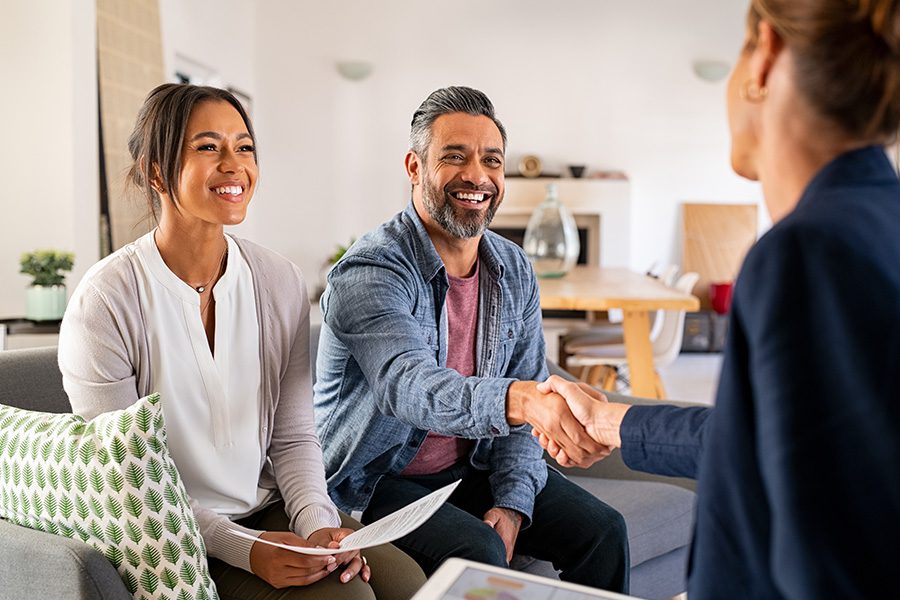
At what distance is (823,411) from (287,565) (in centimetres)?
104

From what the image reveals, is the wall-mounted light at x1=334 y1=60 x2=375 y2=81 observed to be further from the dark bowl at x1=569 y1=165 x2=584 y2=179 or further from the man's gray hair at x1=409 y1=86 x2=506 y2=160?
the man's gray hair at x1=409 y1=86 x2=506 y2=160

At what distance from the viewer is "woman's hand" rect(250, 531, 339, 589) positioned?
1.52 metres

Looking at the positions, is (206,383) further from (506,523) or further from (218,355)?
(506,523)

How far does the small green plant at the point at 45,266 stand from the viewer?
3.92 metres

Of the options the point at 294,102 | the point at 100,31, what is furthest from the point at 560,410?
the point at 294,102

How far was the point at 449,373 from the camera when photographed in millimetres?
1710

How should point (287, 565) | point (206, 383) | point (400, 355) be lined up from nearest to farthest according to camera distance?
point (287, 565)
point (206, 383)
point (400, 355)

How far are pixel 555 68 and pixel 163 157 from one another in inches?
269

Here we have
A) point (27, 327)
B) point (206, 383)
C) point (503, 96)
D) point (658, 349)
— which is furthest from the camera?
point (503, 96)

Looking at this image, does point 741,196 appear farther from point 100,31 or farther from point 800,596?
point 800,596

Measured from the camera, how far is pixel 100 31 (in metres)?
4.54

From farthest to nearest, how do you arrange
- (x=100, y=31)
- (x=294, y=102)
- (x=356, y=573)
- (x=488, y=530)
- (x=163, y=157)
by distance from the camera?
(x=294, y=102)
(x=100, y=31)
(x=488, y=530)
(x=163, y=157)
(x=356, y=573)

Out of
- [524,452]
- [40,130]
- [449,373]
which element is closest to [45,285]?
[40,130]

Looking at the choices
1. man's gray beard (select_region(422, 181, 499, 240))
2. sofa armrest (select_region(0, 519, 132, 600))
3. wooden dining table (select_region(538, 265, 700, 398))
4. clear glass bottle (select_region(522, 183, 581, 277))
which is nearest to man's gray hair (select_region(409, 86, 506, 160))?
man's gray beard (select_region(422, 181, 499, 240))
